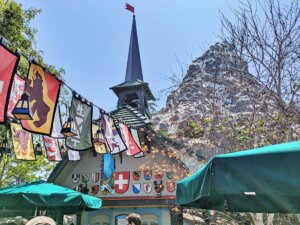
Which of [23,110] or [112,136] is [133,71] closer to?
[112,136]

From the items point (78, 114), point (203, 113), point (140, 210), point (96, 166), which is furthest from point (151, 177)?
point (78, 114)

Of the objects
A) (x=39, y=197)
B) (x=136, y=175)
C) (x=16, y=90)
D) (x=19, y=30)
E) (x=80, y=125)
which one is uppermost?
(x=19, y=30)

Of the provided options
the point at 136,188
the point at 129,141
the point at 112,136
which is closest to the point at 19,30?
the point at 112,136

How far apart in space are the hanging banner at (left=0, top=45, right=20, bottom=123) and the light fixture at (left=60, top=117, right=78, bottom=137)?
1764 mm

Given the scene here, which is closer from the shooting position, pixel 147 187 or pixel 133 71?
pixel 147 187

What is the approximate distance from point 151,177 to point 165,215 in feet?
4.80

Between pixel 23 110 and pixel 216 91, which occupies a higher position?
pixel 216 91

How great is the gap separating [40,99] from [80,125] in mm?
1384

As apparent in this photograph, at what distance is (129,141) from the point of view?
8906 mm

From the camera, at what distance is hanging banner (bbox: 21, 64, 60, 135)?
16.1ft

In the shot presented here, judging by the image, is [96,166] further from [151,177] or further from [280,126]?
[280,126]

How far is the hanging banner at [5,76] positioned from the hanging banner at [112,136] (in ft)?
11.6

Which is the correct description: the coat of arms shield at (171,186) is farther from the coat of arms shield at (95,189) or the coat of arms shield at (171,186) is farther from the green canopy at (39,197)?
the green canopy at (39,197)

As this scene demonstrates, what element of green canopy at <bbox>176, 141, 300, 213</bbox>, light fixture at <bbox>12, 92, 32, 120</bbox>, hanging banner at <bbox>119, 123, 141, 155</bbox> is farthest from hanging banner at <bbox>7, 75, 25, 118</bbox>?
green canopy at <bbox>176, 141, 300, 213</bbox>
